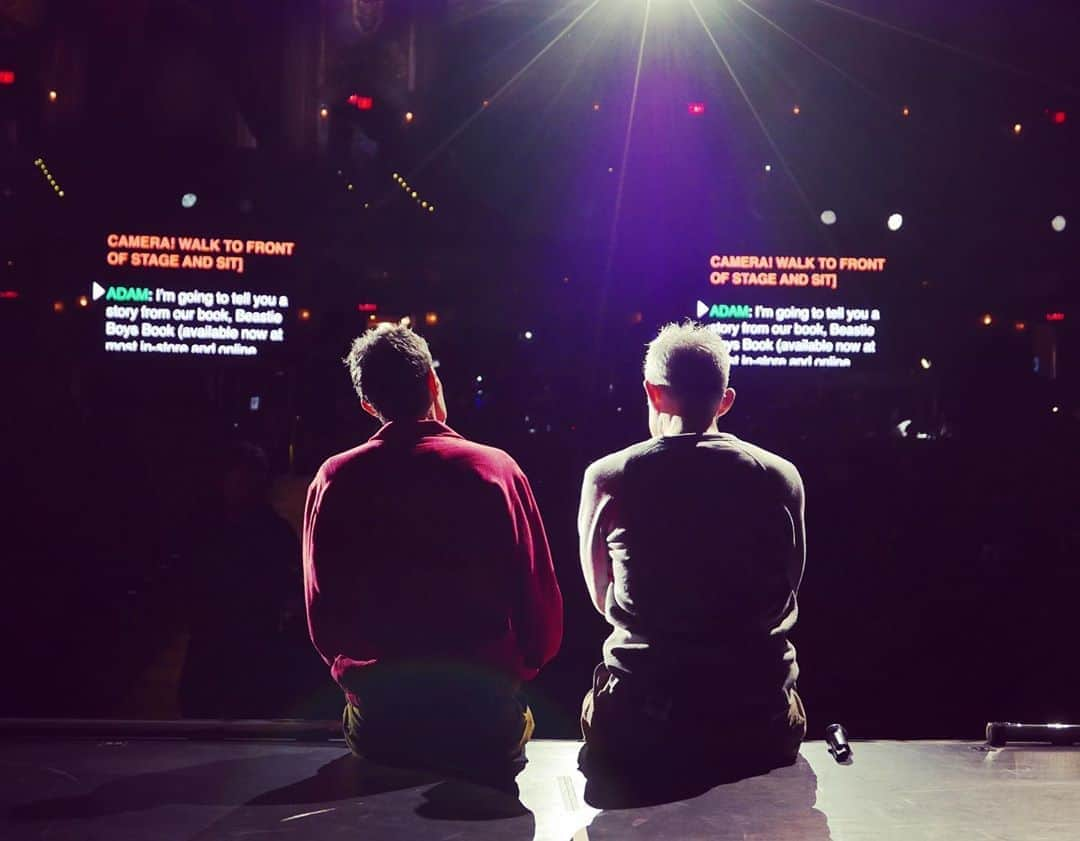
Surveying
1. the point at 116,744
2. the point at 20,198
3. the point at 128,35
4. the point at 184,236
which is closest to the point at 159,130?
the point at 128,35

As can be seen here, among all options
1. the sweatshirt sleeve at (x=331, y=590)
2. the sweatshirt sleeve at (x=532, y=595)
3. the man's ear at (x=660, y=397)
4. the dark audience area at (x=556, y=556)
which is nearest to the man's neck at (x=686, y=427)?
the man's ear at (x=660, y=397)

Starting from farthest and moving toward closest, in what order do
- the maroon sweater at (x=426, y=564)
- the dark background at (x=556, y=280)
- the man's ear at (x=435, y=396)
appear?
the dark background at (x=556, y=280), the man's ear at (x=435, y=396), the maroon sweater at (x=426, y=564)

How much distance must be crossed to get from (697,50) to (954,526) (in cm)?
1185

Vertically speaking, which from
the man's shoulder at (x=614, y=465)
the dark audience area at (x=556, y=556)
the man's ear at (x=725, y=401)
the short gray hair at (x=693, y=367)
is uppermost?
the short gray hair at (x=693, y=367)

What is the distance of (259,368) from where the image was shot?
10.6m

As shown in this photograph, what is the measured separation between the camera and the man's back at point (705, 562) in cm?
214

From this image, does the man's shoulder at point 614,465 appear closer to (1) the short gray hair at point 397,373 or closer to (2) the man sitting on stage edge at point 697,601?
(2) the man sitting on stage edge at point 697,601

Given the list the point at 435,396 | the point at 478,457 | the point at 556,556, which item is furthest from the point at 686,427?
the point at 556,556

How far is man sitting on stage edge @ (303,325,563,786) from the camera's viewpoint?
7.27 ft

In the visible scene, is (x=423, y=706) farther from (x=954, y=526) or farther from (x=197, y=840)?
(x=954, y=526)

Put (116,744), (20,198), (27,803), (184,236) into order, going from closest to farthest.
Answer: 1. (27,803)
2. (116,744)
3. (184,236)
4. (20,198)

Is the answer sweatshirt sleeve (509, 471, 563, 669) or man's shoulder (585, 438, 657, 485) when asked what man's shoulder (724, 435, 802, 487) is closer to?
man's shoulder (585, 438, 657, 485)

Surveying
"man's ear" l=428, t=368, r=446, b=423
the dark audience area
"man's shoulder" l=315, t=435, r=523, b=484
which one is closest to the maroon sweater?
"man's shoulder" l=315, t=435, r=523, b=484

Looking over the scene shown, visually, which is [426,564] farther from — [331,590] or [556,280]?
[556,280]
